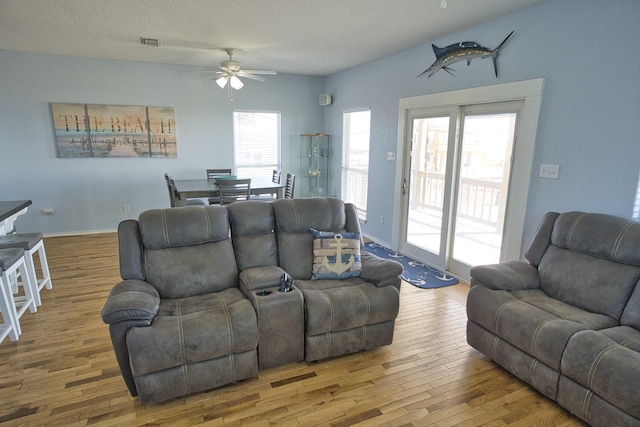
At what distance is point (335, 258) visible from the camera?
9.07 feet

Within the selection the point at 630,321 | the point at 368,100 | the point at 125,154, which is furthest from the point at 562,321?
the point at 125,154

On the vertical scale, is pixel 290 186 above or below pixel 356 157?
below

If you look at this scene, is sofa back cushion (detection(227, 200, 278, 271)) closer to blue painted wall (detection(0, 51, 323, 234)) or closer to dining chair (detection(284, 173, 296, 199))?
dining chair (detection(284, 173, 296, 199))

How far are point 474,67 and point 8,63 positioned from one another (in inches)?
235

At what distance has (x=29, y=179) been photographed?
5.14 m

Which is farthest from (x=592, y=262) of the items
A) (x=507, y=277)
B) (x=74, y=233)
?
(x=74, y=233)

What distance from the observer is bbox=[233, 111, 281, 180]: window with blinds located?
626 centimetres

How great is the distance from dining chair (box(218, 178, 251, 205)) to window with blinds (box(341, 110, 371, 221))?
1.96m

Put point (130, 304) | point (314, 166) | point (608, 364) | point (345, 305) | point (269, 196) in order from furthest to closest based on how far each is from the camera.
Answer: point (314, 166), point (269, 196), point (345, 305), point (130, 304), point (608, 364)

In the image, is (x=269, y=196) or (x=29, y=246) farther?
(x=269, y=196)

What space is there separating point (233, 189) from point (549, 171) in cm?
341

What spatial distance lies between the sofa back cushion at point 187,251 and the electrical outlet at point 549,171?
2.67 meters

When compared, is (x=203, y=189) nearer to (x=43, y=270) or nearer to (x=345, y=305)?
(x=43, y=270)

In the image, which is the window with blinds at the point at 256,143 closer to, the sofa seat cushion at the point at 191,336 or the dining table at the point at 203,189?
the dining table at the point at 203,189
